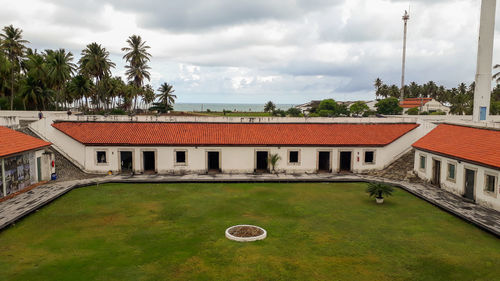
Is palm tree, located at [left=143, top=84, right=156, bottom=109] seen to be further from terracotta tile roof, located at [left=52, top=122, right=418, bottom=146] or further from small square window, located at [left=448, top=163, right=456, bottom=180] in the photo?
small square window, located at [left=448, top=163, right=456, bottom=180]

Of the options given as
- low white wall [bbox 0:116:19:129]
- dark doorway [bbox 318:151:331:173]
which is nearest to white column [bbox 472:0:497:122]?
dark doorway [bbox 318:151:331:173]

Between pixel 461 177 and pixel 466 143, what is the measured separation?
10.2ft

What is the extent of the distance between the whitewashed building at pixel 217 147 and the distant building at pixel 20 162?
3.91 metres

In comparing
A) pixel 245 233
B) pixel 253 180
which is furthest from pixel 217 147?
pixel 245 233

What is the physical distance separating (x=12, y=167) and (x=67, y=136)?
917 centimetres

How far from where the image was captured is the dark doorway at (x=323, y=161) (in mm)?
35053

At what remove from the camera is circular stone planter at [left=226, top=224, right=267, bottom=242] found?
16.7m

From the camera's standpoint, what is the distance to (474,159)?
74.9 feet

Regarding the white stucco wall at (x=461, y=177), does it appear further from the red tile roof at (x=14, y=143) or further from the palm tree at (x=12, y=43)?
the palm tree at (x=12, y=43)

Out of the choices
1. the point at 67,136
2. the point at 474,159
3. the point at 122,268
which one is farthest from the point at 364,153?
the point at 67,136

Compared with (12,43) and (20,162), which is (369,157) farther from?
(12,43)

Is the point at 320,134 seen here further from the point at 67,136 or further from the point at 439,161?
the point at 67,136

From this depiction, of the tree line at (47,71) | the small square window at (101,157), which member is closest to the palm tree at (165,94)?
the tree line at (47,71)

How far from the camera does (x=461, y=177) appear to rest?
80.5ft
